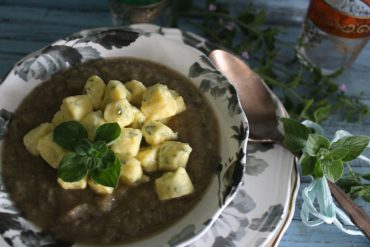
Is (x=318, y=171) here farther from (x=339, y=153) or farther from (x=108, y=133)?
(x=108, y=133)

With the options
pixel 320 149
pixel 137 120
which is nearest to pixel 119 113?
pixel 137 120

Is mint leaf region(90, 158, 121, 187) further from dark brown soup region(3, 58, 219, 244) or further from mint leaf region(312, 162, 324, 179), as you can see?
mint leaf region(312, 162, 324, 179)

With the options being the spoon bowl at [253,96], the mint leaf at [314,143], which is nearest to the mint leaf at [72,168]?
the spoon bowl at [253,96]

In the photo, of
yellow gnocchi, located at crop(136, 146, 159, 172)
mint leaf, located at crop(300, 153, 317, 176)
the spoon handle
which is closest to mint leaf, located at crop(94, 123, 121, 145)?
yellow gnocchi, located at crop(136, 146, 159, 172)

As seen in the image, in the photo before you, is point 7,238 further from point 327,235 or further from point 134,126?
point 327,235

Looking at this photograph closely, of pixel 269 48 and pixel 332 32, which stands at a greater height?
pixel 332 32

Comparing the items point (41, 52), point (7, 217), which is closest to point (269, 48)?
point (41, 52)
